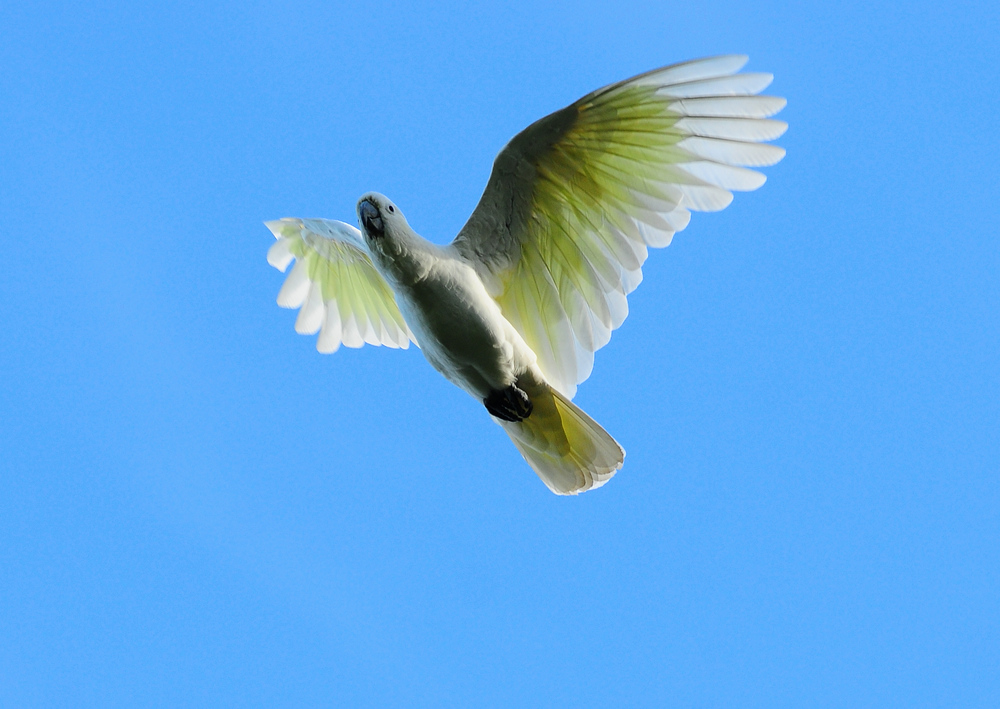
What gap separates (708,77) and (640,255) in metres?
1.11

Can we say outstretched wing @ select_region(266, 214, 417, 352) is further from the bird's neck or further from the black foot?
the bird's neck

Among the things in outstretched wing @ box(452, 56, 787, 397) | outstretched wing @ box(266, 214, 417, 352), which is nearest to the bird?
outstretched wing @ box(452, 56, 787, 397)

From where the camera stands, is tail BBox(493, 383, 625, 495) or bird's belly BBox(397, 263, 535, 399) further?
tail BBox(493, 383, 625, 495)

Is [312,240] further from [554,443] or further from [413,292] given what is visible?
[554,443]

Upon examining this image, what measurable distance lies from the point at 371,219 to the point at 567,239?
1229 millimetres

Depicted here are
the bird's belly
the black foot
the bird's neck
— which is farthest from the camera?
the black foot

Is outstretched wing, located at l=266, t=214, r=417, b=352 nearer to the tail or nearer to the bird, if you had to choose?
the bird

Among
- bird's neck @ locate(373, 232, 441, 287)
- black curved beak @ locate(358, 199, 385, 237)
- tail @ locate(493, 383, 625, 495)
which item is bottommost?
tail @ locate(493, 383, 625, 495)

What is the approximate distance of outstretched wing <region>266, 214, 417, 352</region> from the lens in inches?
272

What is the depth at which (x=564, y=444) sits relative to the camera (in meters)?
5.92

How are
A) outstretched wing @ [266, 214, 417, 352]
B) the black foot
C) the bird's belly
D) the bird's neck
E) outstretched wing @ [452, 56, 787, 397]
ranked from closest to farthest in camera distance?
outstretched wing @ [452, 56, 787, 397] → the bird's neck → the bird's belly → the black foot → outstretched wing @ [266, 214, 417, 352]

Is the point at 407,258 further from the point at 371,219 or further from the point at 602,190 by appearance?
the point at 602,190

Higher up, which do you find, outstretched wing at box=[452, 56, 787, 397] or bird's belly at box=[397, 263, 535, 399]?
outstretched wing at box=[452, 56, 787, 397]

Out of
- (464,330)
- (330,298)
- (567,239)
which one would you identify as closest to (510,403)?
(464,330)
